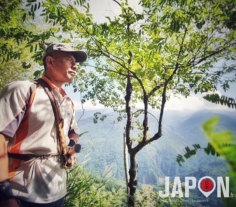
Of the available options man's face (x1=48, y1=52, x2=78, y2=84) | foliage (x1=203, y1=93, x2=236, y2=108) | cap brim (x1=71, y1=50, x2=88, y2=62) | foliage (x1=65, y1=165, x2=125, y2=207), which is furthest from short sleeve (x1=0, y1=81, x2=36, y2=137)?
foliage (x1=65, y1=165, x2=125, y2=207)

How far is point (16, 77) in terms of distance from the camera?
10.5m

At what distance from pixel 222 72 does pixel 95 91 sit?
176 inches

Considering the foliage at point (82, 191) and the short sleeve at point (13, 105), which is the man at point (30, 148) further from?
the foliage at point (82, 191)

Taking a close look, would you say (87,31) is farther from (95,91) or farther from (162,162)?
(162,162)

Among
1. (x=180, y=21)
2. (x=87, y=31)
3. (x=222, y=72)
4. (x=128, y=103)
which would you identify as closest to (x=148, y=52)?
(x=180, y=21)

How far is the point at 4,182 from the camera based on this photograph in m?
1.05

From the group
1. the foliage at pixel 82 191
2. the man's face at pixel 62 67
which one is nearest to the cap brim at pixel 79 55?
the man's face at pixel 62 67

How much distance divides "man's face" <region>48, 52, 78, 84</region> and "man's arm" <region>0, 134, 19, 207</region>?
2.22ft

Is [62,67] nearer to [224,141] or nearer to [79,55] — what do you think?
[79,55]

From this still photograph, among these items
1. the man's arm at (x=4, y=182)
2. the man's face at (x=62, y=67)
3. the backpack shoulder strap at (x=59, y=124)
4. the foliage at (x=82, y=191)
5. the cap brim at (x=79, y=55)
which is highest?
the cap brim at (x=79, y=55)

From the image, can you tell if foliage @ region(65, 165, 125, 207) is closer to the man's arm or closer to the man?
the man

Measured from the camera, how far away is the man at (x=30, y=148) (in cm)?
111

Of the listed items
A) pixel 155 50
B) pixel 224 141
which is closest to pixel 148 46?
pixel 155 50

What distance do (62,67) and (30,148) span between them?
72 centimetres
